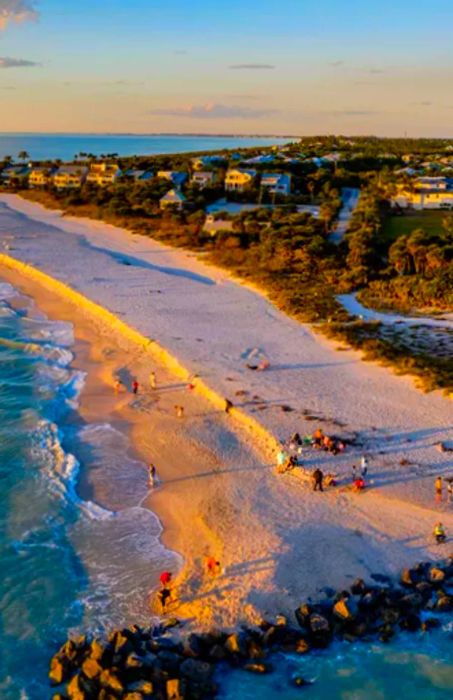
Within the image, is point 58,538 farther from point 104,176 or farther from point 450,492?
point 104,176

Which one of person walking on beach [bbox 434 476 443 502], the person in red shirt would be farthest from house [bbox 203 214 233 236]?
the person in red shirt

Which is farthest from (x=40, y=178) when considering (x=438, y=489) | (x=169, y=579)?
(x=169, y=579)

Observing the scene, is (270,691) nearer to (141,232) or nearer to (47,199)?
(141,232)

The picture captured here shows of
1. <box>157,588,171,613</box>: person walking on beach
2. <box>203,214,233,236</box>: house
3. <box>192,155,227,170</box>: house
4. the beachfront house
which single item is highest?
<box>192,155,227,170</box>: house

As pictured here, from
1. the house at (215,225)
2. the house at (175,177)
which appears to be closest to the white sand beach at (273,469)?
the house at (215,225)

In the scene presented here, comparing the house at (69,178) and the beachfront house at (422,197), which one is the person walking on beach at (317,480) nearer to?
the beachfront house at (422,197)

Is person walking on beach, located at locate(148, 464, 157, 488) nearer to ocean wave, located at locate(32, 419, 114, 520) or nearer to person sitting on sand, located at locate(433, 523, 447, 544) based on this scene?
ocean wave, located at locate(32, 419, 114, 520)
